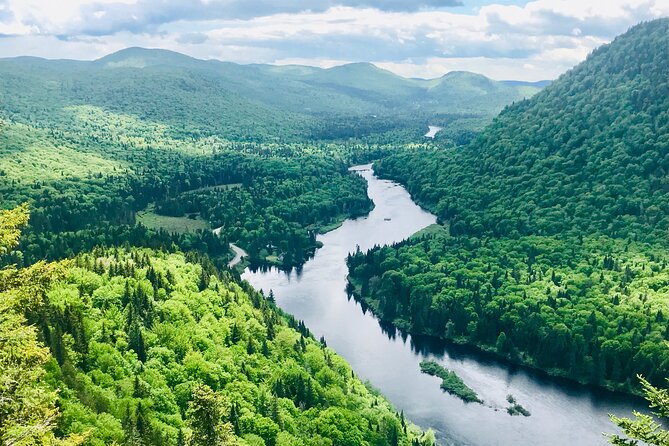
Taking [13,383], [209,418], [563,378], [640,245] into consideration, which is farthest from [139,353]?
[640,245]

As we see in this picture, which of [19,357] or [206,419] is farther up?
[19,357]

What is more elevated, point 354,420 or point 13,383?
point 13,383

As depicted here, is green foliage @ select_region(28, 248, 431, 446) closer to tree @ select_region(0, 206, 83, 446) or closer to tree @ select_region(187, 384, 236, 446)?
tree @ select_region(187, 384, 236, 446)

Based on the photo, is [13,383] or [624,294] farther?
[624,294]

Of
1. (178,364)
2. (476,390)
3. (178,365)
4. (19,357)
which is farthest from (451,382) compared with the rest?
(19,357)

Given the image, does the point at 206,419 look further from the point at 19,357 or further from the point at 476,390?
the point at 476,390

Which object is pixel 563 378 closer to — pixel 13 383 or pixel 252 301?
pixel 252 301
